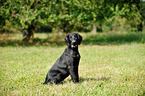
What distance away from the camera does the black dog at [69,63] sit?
409cm

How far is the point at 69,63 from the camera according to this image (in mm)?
4125

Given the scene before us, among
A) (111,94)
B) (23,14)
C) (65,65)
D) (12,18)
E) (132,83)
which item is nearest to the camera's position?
(111,94)

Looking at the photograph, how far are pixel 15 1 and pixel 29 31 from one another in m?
5.13

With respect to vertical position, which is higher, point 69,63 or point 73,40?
point 73,40

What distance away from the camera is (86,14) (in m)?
14.7

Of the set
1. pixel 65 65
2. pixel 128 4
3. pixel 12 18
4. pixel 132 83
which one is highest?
pixel 128 4

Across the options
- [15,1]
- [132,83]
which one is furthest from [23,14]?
[132,83]

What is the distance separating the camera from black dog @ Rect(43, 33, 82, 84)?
4.09 meters

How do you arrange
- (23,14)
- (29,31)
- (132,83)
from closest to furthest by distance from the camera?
(132,83) < (23,14) < (29,31)

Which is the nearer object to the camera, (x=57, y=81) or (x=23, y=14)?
(x=57, y=81)

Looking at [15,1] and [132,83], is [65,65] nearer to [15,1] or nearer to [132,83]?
[132,83]

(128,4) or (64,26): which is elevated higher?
(128,4)

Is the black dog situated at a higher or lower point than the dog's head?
lower

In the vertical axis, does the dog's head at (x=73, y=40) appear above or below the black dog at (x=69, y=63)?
above
